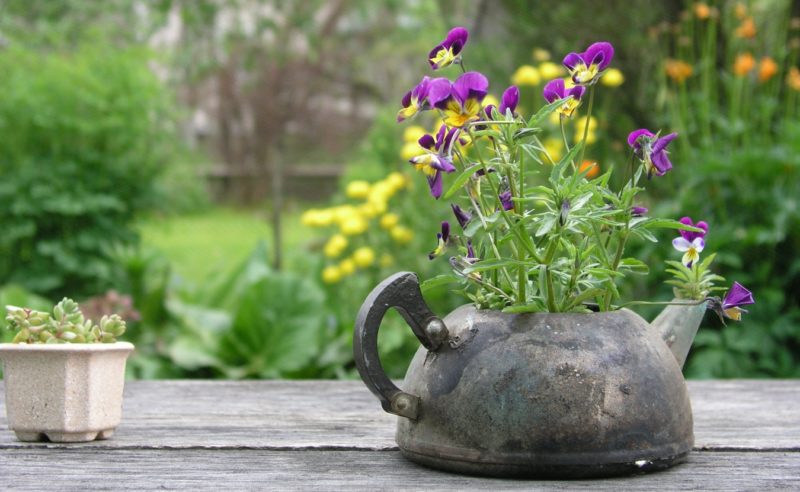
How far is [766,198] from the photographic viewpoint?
3.51 metres

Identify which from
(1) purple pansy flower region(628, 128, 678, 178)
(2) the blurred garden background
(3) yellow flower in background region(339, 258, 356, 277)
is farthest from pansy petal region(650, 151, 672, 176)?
(3) yellow flower in background region(339, 258, 356, 277)

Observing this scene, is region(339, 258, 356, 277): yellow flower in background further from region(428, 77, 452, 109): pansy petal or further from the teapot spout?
region(428, 77, 452, 109): pansy petal

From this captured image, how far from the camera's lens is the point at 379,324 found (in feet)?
3.51

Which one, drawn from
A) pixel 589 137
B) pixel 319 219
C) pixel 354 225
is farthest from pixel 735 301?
pixel 319 219

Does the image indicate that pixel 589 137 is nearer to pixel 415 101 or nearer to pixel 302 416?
pixel 302 416

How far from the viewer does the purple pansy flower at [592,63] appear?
111cm

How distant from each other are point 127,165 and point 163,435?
344cm

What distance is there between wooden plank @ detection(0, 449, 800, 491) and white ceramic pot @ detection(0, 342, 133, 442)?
5cm

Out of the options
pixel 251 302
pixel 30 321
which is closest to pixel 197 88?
pixel 251 302

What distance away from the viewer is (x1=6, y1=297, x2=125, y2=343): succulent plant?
48.4 inches

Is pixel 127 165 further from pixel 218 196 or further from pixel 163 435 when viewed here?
pixel 218 196

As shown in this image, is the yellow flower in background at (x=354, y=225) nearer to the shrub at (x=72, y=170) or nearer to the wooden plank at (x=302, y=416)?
the shrub at (x=72, y=170)

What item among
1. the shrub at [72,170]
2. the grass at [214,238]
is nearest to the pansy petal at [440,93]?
the shrub at [72,170]

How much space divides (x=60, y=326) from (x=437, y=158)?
1.84 feet
